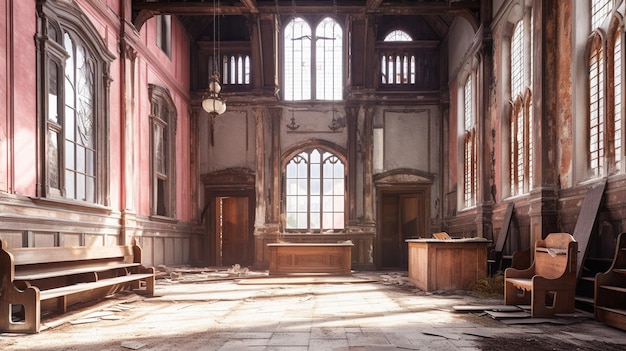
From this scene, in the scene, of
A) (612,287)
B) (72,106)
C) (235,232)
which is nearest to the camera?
(612,287)

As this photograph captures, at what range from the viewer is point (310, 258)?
40.7 feet

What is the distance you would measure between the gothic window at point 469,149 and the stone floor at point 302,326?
492 centimetres

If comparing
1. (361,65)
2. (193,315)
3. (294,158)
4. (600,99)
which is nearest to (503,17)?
(600,99)

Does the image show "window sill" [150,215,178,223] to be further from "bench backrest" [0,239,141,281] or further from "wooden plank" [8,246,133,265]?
"wooden plank" [8,246,133,265]

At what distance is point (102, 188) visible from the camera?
9422 millimetres

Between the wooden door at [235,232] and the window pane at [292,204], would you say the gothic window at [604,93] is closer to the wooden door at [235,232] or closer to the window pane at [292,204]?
the window pane at [292,204]

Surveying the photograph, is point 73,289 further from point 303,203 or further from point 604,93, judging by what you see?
point 303,203

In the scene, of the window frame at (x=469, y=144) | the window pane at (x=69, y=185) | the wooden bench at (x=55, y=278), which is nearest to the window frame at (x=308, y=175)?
the window frame at (x=469, y=144)

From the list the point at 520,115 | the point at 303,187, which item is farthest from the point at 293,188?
the point at 520,115

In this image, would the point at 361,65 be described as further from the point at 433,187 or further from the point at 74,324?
the point at 74,324

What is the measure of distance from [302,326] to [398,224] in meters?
10.4

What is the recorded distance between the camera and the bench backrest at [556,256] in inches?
234

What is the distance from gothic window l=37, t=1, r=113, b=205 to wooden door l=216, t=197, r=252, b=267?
673 centimetres

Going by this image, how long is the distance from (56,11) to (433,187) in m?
11.0
